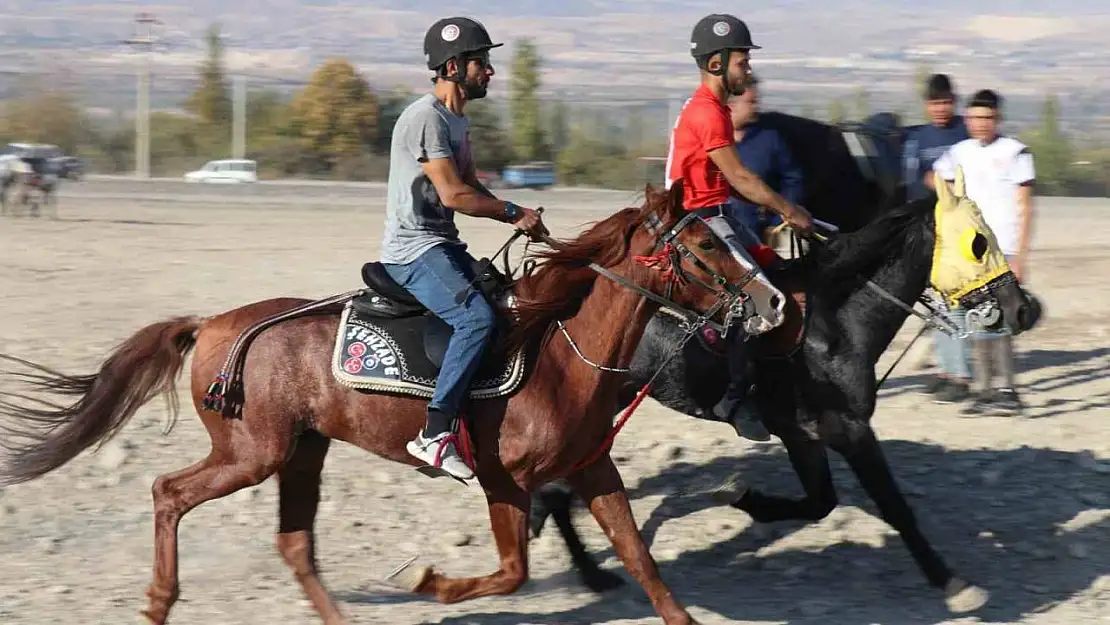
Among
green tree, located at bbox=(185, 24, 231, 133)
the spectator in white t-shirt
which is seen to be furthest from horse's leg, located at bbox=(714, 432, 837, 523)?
green tree, located at bbox=(185, 24, 231, 133)

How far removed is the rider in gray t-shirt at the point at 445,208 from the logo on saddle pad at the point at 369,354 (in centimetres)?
24

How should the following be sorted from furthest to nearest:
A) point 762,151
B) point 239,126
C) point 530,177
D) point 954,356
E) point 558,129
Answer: point 239,126 < point 558,129 < point 530,177 < point 954,356 < point 762,151

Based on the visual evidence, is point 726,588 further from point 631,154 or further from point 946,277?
point 631,154

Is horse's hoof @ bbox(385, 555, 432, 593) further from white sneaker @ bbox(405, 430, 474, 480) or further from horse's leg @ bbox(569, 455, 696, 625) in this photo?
horse's leg @ bbox(569, 455, 696, 625)

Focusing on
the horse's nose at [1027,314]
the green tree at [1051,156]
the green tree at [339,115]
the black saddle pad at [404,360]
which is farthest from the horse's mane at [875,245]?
the green tree at [339,115]

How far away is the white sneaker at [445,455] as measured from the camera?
19.3 feet

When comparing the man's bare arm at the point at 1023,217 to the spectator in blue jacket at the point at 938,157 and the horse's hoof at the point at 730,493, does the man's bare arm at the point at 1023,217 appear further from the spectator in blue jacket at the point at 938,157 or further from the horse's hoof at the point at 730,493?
the horse's hoof at the point at 730,493

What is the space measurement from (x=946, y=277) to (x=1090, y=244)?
52.5ft

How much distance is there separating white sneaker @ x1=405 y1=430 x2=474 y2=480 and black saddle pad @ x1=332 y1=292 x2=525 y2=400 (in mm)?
237

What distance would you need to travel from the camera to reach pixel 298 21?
511 ft

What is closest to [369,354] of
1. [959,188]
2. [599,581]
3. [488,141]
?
[599,581]

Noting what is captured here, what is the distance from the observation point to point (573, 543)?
7133 millimetres

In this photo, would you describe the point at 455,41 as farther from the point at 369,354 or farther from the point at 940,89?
the point at 940,89

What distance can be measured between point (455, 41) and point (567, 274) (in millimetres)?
1025
